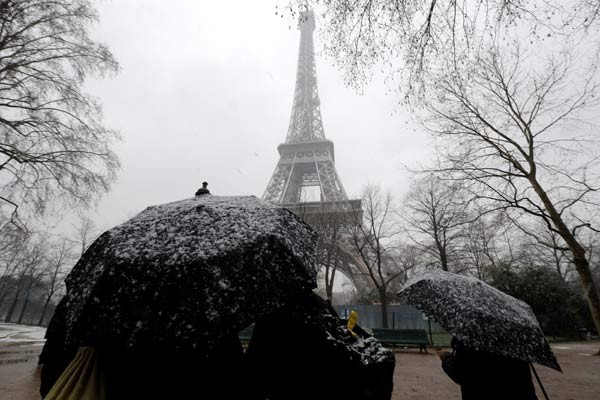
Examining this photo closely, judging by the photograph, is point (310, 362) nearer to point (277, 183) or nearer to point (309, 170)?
point (277, 183)

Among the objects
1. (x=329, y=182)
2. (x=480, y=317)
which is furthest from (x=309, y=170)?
(x=480, y=317)

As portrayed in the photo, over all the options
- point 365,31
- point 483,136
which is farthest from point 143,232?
point 483,136

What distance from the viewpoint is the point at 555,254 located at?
28.0 metres

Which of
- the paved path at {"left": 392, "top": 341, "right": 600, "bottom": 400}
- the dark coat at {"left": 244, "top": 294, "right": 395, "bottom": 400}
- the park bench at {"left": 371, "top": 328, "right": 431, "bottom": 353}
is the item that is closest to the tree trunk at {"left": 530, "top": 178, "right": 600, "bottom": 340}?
the paved path at {"left": 392, "top": 341, "right": 600, "bottom": 400}

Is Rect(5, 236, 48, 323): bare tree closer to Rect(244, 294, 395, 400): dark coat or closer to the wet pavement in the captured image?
the wet pavement

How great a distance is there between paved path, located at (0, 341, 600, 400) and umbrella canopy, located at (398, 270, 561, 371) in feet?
12.6

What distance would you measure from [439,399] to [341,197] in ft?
93.3

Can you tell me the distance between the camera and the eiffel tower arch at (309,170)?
88.1 ft

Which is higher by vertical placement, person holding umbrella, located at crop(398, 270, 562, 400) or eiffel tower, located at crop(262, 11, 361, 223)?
eiffel tower, located at crop(262, 11, 361, 223)

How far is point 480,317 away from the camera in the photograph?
9.24 ft

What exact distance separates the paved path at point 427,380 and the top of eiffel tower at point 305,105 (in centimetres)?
3464

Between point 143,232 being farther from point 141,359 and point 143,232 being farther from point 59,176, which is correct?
point 59,176

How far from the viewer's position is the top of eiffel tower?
43.0 metres

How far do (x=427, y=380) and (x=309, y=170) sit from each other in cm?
3529
